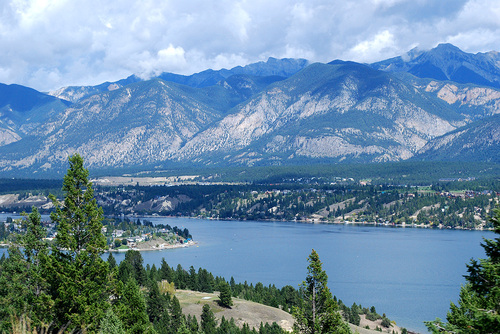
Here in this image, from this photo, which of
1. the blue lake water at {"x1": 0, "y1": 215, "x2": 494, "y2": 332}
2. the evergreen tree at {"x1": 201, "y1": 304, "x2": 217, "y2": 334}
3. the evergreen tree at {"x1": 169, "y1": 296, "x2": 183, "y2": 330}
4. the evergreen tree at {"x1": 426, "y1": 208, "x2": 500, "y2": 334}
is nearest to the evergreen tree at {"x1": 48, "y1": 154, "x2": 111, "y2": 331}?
the evergreen tree at {"x1": 426, "y1": 208, "x2": 500, "y2": 334}

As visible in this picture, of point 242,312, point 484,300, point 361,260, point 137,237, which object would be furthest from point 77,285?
point 137,237

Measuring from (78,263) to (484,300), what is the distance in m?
16.9

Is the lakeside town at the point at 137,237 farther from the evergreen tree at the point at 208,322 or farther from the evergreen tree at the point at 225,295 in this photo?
the evergreen tree at the point at 208,322

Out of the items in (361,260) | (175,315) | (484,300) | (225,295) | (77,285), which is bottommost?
(175,315)

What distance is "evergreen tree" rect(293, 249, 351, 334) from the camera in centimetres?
2833

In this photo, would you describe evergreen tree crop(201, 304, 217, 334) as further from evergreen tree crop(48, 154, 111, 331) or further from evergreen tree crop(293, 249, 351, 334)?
evergreen tree crop(48, 154, 111, 331)

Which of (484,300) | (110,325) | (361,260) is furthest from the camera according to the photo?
(361,260)

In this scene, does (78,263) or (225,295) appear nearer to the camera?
(78,263)

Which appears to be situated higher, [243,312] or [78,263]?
[78,263]

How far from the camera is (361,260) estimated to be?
122750mm

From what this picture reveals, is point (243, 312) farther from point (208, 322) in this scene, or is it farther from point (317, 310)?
point (317, 310)

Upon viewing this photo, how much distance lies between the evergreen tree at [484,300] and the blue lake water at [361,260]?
59.4 metres

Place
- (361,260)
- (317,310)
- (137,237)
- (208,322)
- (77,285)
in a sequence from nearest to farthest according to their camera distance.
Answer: (77,285)
(317,310)
(208,322)
(361,260)
(137,237)

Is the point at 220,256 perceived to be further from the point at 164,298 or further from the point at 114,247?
the point at 164,298
